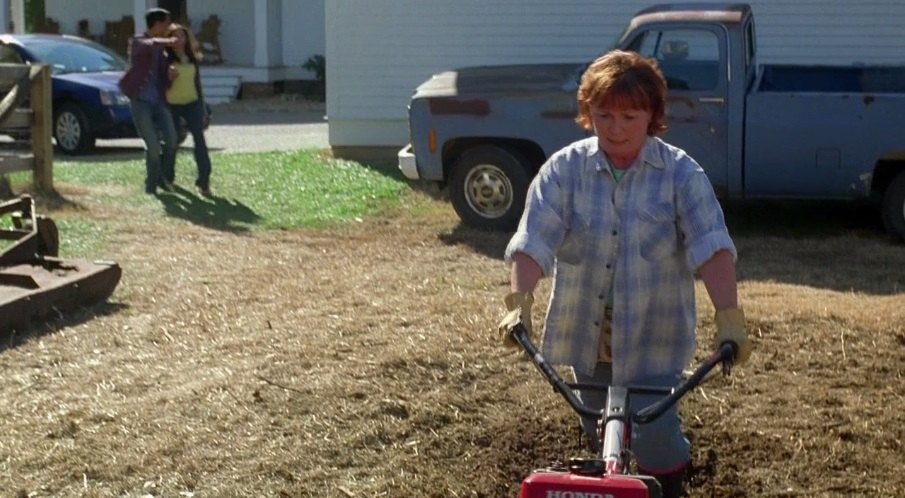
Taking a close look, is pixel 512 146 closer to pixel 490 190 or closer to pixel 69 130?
pixel 490 190

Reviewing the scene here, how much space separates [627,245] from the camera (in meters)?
3.97

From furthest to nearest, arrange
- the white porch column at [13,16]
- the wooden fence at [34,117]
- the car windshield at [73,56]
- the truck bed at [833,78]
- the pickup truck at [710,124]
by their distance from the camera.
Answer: the white porch column at [13,16] → the car windshield at [73,56] → the wooden fence at [34,117] → the truck bed at [833,78] → the pickup truck at [710,124]

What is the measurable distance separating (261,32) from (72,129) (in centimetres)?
1042

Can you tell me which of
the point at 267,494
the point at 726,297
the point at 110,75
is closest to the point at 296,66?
the point at 110,75

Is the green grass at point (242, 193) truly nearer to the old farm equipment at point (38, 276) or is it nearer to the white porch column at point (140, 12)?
the old farm equipment at point (38, 276)

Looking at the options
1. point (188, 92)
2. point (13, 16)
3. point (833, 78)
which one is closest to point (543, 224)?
A: point (833, 78)

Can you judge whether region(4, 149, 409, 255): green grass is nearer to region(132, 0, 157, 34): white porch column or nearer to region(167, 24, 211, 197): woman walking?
region(167, 24, 211, 197): woman walking

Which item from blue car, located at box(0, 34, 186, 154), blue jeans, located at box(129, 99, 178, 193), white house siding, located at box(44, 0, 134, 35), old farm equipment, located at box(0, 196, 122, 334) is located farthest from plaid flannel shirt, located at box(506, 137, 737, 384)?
white house siding, located at box(44, 0, 134, 35)

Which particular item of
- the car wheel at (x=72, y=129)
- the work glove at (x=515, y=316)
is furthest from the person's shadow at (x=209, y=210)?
the work glove at (x=515, y=316)

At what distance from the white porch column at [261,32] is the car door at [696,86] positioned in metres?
17.5

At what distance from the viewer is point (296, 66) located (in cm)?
2822

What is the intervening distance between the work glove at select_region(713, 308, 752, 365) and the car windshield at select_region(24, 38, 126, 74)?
15011 millimetres

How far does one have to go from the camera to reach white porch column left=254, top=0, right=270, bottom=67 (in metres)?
27.2

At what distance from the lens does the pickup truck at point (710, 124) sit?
10203 millimetres
